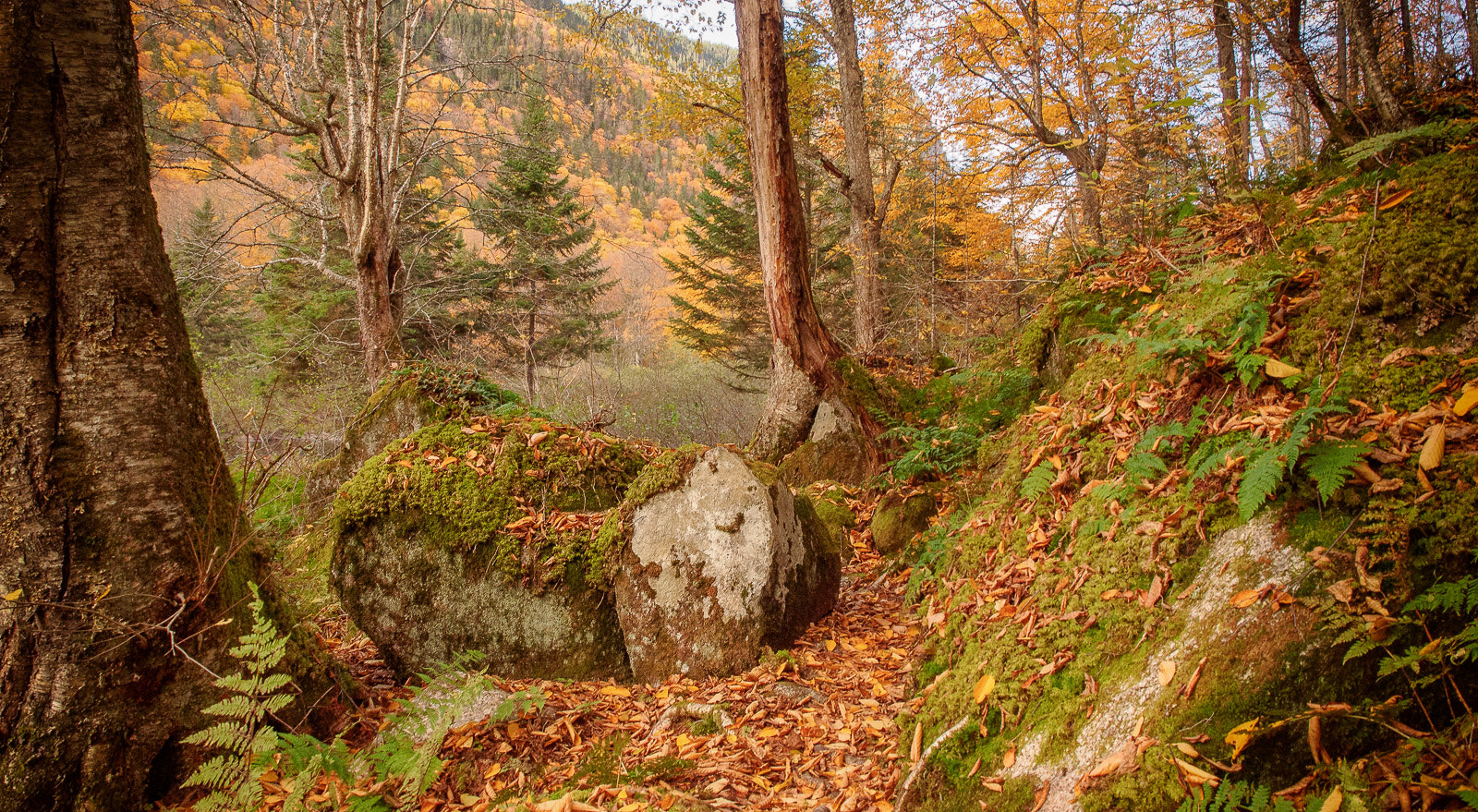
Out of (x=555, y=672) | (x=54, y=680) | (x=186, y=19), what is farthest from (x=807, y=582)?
(x=186, y=19)

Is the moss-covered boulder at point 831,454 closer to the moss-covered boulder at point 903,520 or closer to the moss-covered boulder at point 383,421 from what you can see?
the moss-covered boulder at point 903,520

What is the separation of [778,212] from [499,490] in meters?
3.98

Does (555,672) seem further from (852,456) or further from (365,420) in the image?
(365,420)

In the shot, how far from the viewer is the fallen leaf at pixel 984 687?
7.51 ft

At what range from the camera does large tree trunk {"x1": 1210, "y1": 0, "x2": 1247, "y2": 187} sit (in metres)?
5.14

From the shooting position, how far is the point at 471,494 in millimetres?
3598

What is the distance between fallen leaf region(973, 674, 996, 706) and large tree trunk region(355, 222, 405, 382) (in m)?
7.97

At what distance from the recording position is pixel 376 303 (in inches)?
318

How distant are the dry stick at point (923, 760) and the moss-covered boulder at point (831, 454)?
141 inches

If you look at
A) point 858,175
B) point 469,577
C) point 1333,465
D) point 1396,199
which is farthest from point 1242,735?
point 858,175

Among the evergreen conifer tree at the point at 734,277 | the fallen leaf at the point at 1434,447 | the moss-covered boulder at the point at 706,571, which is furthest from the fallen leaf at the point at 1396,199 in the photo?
the evergreen conifer tree at the point at 734,277

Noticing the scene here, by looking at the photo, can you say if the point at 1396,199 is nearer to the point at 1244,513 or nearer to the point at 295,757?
the point at 1244,513

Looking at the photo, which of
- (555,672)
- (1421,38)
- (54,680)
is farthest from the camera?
(1421,38)

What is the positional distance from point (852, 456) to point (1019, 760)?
13.1 feet
